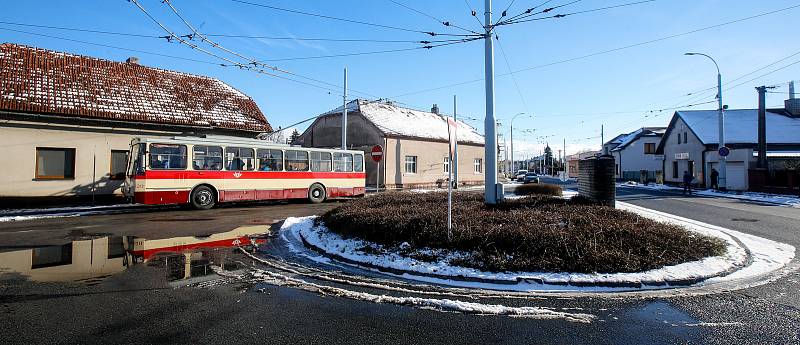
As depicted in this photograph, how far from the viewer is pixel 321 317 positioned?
175 inches

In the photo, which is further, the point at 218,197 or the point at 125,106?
the point at 125,106

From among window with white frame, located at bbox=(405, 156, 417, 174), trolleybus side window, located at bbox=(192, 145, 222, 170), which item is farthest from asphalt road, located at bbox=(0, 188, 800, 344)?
window with white frame, located at bbox=(405, 156, 417, 174)

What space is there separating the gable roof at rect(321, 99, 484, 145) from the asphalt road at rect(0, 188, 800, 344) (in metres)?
27.0

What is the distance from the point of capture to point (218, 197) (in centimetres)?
1714

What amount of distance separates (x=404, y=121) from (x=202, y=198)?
932 inches

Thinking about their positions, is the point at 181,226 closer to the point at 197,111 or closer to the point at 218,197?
the point at 218,197

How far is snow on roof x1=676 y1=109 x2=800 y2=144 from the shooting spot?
3588 centimetres

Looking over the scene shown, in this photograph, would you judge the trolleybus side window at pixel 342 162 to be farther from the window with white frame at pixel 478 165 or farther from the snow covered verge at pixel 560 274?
the window with white frame at pixel 478 165

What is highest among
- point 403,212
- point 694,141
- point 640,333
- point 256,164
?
point 694,141

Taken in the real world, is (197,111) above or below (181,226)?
above

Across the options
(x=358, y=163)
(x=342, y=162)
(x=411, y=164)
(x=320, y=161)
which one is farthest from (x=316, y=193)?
(x=411, y=164)

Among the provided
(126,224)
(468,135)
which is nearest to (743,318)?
(126,224)

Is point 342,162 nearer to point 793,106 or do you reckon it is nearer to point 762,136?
point 762,136

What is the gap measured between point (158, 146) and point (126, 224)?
176 inches
